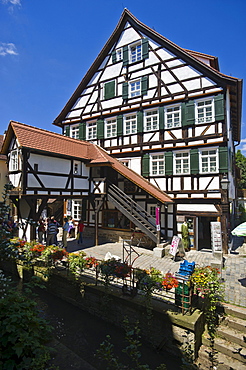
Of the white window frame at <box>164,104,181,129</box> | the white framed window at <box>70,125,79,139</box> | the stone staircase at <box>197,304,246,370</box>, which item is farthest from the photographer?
the white framed window at <box>70,125,79,139</box>

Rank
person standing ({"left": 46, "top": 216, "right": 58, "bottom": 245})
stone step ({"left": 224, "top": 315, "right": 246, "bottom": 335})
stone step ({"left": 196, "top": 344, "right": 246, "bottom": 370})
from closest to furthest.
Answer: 1. stone step ({"left": 196, "top": 344, "right": 246, "bottom": 370})
2. stone step ({"left": 224, "top": 315, "right": 246, "bottom": 335})
3. person standing ({"left": 46, "top": 216, "right": 58, "bottom": 245})

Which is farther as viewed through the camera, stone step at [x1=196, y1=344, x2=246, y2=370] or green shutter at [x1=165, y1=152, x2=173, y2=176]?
green shutter at [x1=165, y1=152, x2=173, y2=176]

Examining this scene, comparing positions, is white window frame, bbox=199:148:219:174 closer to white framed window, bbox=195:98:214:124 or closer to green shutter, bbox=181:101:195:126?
white framed window, bbox=195:98:214:124

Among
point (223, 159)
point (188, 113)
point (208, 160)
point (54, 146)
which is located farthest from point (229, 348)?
point (188, 113)

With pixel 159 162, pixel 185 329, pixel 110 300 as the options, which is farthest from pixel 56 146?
pixel 185 329

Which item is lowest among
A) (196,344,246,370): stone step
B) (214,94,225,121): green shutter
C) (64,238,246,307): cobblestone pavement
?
(196,344,246,370): stone step

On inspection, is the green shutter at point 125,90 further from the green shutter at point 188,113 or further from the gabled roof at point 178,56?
the green shutter at point 188,113

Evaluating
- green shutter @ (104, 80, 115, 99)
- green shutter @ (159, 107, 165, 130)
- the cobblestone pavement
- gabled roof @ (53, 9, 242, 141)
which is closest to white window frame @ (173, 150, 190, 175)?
green shutter @ (159, 107, 165, 130)

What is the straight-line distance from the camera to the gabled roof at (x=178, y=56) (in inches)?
476

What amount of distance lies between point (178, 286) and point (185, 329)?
875mm

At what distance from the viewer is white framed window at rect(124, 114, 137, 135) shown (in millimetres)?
15141

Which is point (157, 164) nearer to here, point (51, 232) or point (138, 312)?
point (51, 232)

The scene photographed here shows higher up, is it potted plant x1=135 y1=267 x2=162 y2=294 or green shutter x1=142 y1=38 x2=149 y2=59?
green shutter x1=142 y1=38 x2=149 y2=59

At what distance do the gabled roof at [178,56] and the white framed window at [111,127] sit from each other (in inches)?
150
